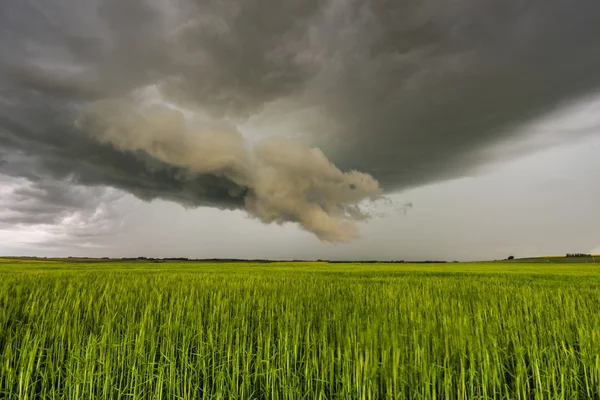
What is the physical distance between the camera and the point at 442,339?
3598mm

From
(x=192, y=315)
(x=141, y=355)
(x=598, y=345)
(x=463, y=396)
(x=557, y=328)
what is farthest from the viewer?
(x=192, y=315)

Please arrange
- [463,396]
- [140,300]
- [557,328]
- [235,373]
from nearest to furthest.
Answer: [463,396], [235,373], [557,328], [140,300]

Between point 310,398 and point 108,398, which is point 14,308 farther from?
point 310,398

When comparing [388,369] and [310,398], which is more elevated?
[388,369]

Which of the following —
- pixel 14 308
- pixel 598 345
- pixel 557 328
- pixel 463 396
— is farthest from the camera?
pixel 14 308

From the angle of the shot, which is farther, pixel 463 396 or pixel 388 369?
pixel 388 369

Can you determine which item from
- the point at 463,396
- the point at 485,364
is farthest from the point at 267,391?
the point at 485,364

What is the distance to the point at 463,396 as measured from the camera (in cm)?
248

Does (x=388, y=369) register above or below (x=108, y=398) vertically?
above

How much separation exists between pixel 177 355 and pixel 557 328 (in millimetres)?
4702

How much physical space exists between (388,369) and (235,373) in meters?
1.26

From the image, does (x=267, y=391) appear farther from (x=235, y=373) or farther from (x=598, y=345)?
(x=598, y=345)

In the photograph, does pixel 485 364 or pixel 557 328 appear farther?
pixel 557 328

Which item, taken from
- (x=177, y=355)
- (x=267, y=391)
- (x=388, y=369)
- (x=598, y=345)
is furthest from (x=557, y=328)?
(x=177, y=355)
